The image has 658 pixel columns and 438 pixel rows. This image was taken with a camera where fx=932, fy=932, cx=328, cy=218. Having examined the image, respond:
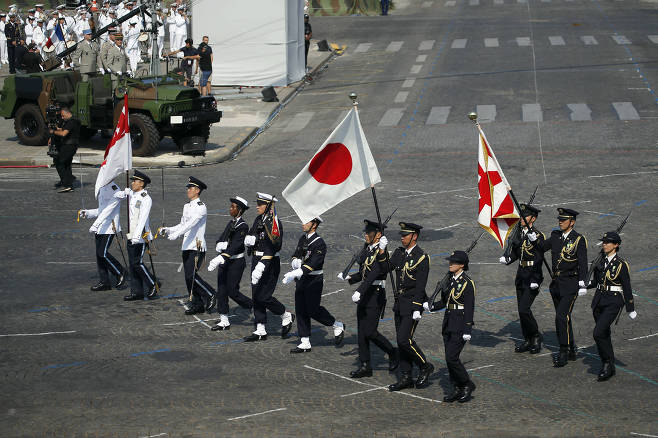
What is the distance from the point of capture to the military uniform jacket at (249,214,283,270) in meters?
11.8

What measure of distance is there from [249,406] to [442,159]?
1456cm

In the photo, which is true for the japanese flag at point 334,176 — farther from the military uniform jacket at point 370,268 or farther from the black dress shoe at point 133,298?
the black dress shoe at point 133,298

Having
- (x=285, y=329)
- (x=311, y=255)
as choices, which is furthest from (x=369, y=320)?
(x=285, y=329)

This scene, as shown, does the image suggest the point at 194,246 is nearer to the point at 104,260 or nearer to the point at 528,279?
the point at 104,260

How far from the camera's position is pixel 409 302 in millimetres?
10367

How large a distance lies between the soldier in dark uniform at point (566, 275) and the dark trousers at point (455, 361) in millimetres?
1575

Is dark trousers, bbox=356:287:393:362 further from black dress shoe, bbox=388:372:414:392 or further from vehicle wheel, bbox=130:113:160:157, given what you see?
vehicle wheel, bbox=130:113:160:157

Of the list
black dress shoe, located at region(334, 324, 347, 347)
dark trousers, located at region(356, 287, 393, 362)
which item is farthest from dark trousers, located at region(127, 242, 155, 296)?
dark trousers, located at region(356, 287, 393, 362)

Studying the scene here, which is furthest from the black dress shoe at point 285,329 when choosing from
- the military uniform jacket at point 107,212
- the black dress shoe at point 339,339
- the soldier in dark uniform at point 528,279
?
the military uniform jacket at point 107,212

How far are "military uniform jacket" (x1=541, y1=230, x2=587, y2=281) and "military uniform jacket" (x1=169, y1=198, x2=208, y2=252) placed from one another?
186 inches

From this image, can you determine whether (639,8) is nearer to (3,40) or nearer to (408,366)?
(3,40)

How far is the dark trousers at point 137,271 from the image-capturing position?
43.7 feet

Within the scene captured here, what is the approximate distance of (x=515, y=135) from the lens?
83.6 ft

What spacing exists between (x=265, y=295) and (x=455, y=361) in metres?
3.06
